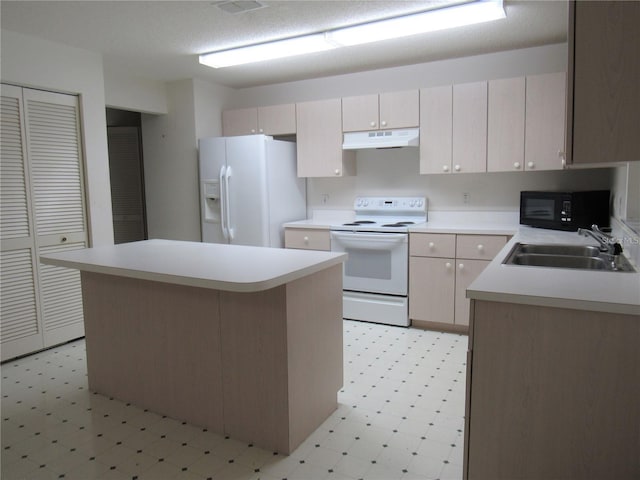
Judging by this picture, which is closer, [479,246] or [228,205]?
[479,246]

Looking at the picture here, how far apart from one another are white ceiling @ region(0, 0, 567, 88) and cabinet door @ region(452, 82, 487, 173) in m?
0.37

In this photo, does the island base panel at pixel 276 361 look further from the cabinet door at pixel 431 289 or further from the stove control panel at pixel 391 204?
the stove control panel at pixel 391 204

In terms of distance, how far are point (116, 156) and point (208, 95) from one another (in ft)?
4.70

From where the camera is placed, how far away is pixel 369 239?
13.2 feet

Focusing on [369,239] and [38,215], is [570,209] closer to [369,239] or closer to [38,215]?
[369,239]

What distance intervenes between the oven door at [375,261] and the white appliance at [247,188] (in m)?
0.68

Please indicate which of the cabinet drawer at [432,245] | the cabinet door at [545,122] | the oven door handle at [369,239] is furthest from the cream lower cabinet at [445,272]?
the cabinet door at [545,122]

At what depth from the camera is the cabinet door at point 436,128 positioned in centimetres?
386

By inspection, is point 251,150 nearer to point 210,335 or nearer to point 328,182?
point 328,182

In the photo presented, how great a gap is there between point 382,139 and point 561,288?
2.67m

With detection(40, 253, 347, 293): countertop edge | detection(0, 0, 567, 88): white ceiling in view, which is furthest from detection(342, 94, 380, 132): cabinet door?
detection(40, 253, 347, 293): countertop edge

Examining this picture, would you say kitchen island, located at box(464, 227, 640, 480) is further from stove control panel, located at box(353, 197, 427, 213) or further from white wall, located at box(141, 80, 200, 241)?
white wall, located at box(141, 80, 200, 241)

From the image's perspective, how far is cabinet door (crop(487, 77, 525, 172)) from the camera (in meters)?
3.61

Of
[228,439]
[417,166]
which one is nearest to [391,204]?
[417,166]
